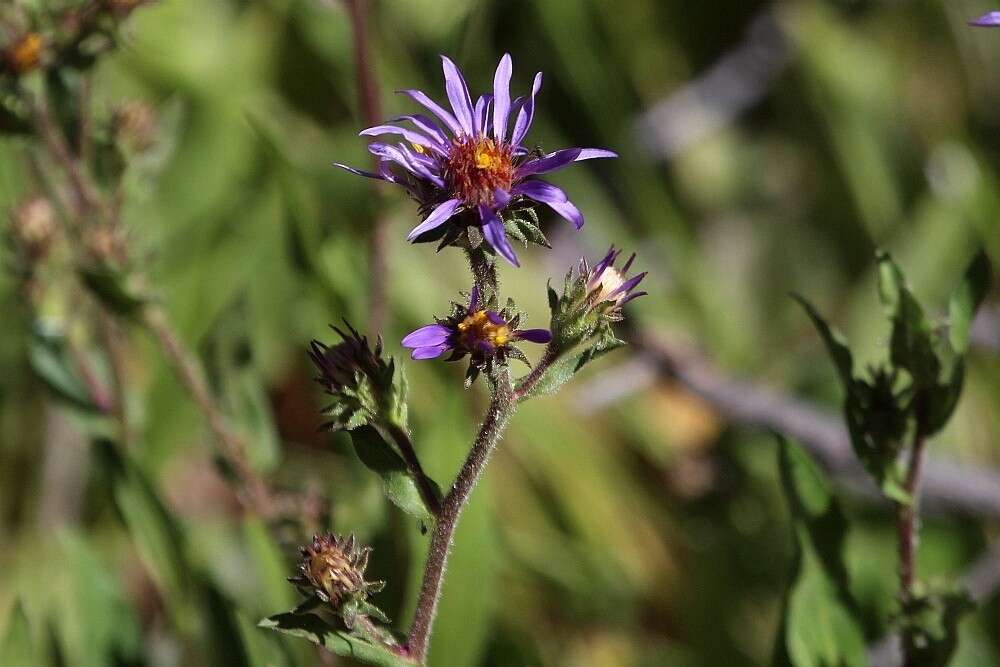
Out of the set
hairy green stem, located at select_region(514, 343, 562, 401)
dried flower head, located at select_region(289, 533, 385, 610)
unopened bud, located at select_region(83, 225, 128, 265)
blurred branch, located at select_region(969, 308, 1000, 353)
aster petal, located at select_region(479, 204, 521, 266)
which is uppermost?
unopened bud, located at select_region(83, 225, 128, 265)

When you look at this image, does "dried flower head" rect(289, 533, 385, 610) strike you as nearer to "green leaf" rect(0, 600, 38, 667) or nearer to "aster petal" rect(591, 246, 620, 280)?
"aster petal" rect(591, 246, 620, 280)

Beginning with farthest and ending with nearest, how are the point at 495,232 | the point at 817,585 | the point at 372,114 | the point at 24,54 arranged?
the point at 372,114, the point at 24,54, the point at 817,585, the point at 495,232

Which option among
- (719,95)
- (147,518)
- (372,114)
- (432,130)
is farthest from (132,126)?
(719,95)

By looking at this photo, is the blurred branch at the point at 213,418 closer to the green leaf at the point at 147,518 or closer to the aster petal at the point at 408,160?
the green leaf at the point at 147,518

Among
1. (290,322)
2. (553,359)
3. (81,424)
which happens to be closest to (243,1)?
(290,322)

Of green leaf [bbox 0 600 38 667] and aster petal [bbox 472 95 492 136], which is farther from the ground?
aster petal [bbox 472 95 492 136]

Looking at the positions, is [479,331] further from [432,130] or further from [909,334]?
[909,334]

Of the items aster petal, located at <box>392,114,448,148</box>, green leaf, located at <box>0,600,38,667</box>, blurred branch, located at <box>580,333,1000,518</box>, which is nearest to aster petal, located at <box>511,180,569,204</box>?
aster petal, located at <box>392,114,448,148</box>

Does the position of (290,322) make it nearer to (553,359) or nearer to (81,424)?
(81,424)
